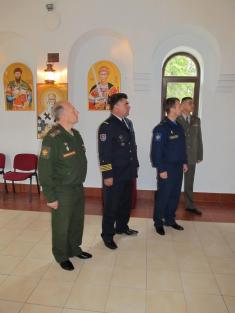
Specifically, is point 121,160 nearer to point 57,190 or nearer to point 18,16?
point 57,190

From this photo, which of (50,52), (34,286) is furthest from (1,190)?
(34,286)

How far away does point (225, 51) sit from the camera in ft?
14.4

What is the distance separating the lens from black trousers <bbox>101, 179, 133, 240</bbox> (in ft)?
9.96

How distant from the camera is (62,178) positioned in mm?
2525

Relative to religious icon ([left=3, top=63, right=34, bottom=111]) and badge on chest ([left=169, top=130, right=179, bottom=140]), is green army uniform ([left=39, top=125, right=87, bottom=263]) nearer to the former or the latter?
badge on chest ([left=169, top=130, right=179, bottom=140])

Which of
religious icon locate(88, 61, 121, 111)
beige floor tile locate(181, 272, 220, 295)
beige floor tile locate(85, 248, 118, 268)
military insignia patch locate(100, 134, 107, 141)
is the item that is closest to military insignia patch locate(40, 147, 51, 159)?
military insignia patch locate(100, 134, 107, 141)

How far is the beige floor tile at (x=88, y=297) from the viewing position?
2.16 meters

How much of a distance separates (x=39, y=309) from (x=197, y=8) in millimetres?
4347

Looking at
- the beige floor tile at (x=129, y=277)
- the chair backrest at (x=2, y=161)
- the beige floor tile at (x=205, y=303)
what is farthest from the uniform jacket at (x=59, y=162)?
the chair backrest at (x=2, y=161)

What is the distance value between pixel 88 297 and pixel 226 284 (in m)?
1.16

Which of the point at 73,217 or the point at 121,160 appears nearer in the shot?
the point at 73,217

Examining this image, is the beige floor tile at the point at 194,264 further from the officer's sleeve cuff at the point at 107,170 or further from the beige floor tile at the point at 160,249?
the officer's sleeve cuff at the point at 107,170

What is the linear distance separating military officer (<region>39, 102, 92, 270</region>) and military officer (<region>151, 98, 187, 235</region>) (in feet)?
3.32

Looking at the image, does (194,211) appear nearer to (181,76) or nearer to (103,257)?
(103,257)
